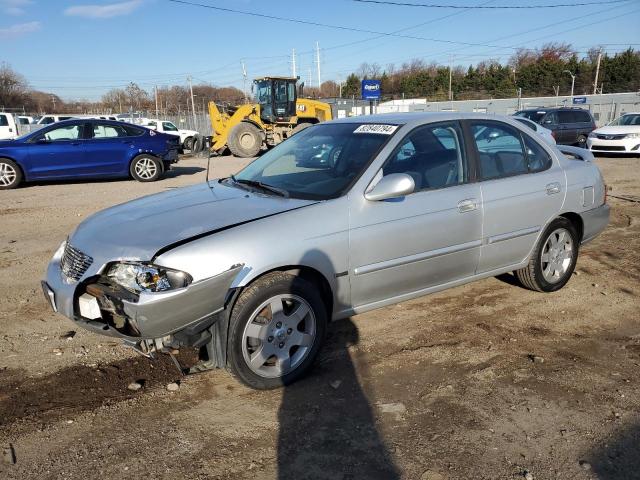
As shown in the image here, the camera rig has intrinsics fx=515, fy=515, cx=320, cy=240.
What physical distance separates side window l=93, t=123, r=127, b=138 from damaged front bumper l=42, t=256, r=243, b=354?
10222 mm

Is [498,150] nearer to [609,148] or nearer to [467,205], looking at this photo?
[467,205]

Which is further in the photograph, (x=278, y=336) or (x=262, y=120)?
(x=262, y=120)

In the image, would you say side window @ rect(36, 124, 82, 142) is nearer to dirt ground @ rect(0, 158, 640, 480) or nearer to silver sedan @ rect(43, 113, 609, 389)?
dirt ground @ rect(0, 158, 640, 480)

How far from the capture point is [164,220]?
129 inches

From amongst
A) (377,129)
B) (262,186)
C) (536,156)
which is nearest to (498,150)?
(536,156)

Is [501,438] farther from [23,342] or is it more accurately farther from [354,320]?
[23,342]

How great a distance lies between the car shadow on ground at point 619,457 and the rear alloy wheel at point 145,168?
12.0 m

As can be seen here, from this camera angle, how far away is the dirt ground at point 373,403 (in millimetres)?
2613

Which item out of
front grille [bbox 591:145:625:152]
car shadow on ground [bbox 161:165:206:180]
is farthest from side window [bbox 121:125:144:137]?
front grille [bbox 591:145:625:152]

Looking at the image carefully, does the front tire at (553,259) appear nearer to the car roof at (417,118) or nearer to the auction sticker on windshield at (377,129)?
the car roof at (417,118)

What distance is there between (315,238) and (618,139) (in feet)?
54.3

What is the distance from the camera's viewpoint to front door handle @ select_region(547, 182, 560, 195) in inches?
179

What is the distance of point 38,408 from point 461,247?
3.09 metres

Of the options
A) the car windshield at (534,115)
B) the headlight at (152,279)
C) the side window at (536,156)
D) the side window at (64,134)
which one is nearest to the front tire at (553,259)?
the side window at (536,156)
